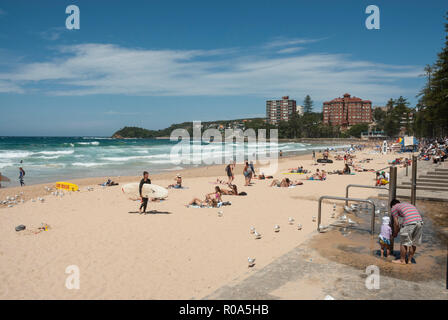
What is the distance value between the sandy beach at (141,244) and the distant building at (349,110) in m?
182

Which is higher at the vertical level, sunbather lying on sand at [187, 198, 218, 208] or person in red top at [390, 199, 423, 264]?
person in red top at [390, 199, 423, 264]

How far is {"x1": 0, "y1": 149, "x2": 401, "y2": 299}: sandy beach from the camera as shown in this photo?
5.49 metres

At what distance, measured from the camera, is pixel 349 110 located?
182m

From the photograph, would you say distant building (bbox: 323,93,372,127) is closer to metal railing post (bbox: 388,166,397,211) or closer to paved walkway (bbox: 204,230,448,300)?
metal railing post (bbox: 388,166,397,211)

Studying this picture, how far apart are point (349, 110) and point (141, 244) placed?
192263 millimetres

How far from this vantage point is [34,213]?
11.4 meters

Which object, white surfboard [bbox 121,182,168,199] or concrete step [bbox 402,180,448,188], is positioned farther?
concrete step [bbox 402,180,448,188]

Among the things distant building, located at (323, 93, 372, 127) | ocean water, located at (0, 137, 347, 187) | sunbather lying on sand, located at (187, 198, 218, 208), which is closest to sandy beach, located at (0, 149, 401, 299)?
sunbather lying on sand, located at (187, 198, 218, 208)

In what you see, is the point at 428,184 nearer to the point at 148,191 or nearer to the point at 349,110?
the point at 148,191

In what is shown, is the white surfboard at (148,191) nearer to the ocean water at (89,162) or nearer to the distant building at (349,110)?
the ocean water at (89,162)

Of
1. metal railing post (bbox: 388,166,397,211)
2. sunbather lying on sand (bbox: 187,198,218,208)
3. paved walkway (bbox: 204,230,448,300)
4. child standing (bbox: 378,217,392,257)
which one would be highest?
metal railing post (bbox: 388,166,397,211)

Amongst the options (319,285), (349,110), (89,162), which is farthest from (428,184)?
(349,110)

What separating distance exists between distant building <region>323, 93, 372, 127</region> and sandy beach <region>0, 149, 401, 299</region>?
182 m

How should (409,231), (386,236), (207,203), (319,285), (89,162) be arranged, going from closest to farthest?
(319,285)
(409,231)
(386,236)
(207,203)
(89,162)
